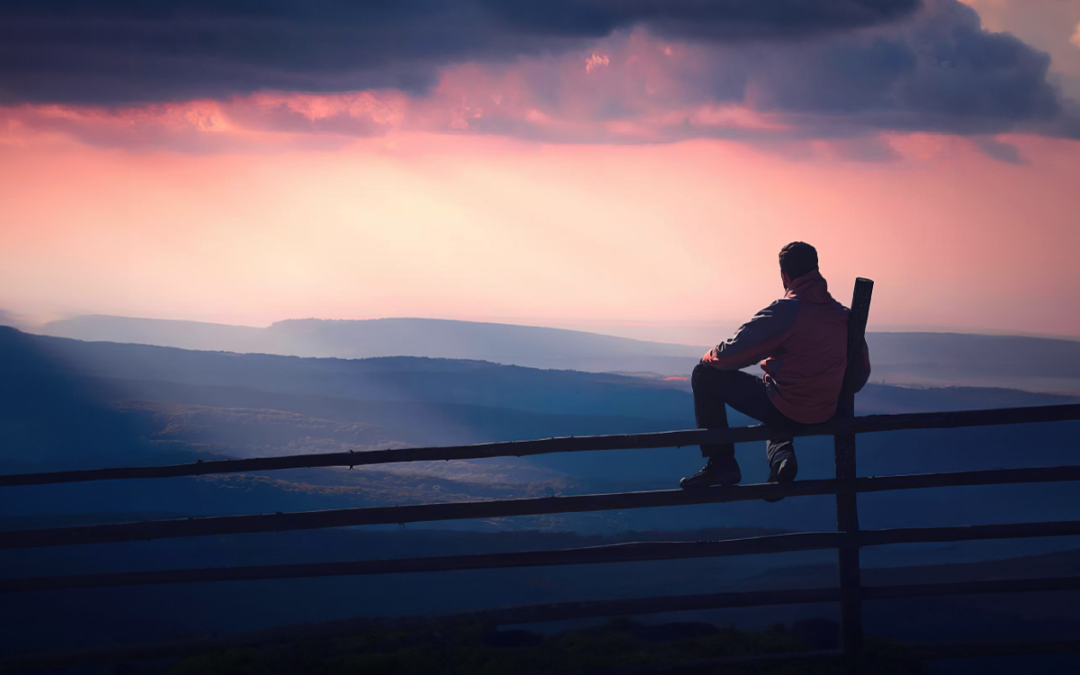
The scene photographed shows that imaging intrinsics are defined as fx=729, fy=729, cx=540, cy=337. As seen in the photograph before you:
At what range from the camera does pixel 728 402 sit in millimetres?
4316

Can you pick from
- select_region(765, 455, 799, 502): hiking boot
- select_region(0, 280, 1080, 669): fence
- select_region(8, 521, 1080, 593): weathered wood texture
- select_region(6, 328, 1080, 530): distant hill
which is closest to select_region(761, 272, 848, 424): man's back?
select_region(0, 280, 1080, 669): fence

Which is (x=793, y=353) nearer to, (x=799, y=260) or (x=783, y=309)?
(x=783, y=309)

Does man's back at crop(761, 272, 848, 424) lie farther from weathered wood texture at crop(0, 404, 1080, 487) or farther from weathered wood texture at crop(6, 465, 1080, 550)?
weathered wood texture at crop(6, 465, 1080, 550)

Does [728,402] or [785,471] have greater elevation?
[728,402]

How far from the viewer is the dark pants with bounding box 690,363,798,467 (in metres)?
4.19

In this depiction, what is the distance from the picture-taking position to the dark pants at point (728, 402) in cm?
419

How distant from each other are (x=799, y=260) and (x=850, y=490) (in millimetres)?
1407

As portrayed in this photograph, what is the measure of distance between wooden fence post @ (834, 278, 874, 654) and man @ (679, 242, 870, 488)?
6 cm

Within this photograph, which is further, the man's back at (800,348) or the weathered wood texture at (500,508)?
the weathered wood texture at (500,508)

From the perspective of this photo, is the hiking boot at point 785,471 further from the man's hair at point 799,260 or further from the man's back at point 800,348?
the man's hair at point 799,260

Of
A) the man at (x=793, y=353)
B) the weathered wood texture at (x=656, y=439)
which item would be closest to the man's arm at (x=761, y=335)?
the man at (x=793, y=353)

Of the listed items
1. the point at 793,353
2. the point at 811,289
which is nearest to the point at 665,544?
the point at 793,353

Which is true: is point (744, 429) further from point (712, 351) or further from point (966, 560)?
point (966, 560)

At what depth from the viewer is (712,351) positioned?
421cm
